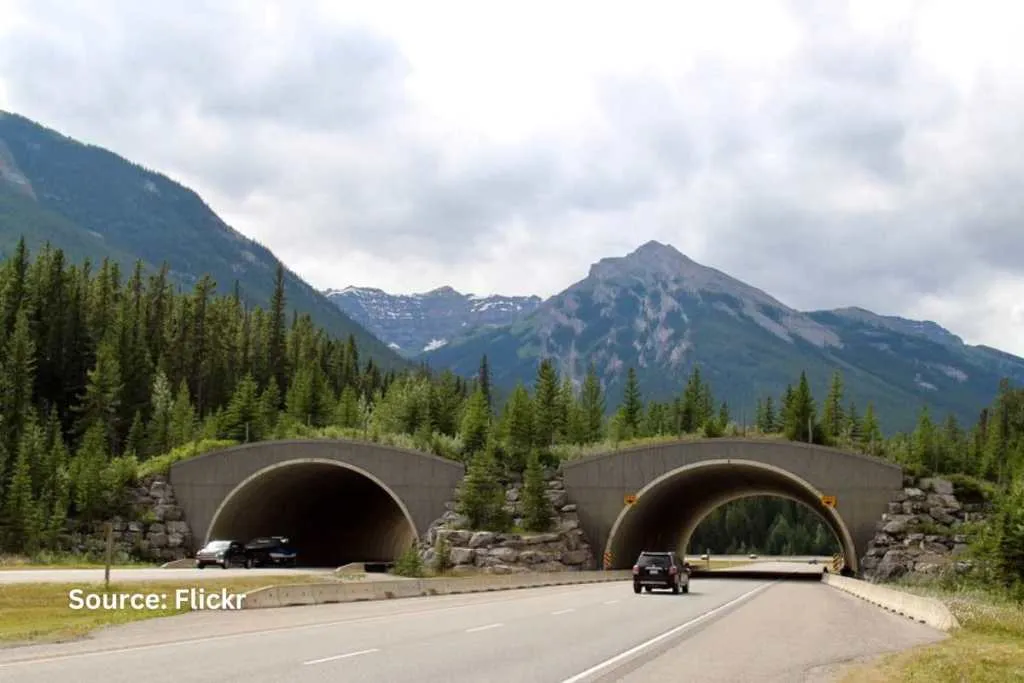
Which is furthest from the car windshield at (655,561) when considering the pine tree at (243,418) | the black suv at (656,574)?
the pine tree at (243,418)

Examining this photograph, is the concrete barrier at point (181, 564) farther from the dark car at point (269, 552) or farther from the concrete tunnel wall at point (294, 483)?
the concrete tunnel wall at point (294, 483)

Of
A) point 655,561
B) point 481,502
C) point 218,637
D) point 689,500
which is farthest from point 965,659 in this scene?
point 689,500

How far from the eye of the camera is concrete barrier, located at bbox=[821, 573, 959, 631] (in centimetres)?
2440

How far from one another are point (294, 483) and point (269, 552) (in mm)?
11046

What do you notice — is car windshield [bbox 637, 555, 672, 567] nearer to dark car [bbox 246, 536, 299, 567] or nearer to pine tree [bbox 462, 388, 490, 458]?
pine tree [bbox 462, 388, 490, 458]

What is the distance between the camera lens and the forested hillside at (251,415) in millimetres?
62688

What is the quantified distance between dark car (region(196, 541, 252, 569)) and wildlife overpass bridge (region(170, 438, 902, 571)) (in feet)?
30.0

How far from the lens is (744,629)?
2316 cm

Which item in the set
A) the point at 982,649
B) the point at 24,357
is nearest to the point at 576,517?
the point at 982,649

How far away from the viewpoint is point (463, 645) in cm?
1748

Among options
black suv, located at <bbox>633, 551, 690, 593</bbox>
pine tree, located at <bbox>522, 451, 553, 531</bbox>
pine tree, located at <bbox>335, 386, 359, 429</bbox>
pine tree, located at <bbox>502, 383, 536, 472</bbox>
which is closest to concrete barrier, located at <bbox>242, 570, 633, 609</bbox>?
pine tree, located at <bbox>522, 451, 553, 531</bbox>

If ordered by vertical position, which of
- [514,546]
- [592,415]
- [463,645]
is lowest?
[463,645]

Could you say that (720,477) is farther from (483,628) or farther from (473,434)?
(483,628)

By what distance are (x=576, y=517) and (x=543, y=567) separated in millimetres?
4003
